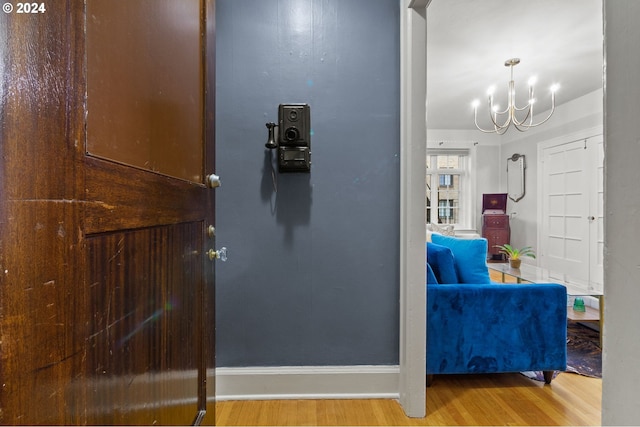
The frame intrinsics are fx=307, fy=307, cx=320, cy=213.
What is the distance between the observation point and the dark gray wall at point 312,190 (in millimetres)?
1684

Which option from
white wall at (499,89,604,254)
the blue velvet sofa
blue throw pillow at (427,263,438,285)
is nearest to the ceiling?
white wall at (499,89,604,254)

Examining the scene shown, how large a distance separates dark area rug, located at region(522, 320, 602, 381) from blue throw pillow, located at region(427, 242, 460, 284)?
2.68 ft

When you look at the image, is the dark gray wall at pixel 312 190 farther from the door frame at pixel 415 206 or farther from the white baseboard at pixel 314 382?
the door frame at pixel 415 206

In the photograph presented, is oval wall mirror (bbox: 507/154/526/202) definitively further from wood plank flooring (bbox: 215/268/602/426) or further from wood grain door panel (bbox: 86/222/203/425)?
wood grain door panel (bbox: 86/222/203/425)

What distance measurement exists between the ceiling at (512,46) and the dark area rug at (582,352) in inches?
99.9

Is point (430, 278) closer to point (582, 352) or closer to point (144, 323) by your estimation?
point (582, 352)

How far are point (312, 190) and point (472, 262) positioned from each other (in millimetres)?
1211

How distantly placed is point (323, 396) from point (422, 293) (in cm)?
79

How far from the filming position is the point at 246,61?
1.68 meters

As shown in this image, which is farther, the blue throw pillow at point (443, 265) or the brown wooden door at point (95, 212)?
the blue throw pillow at point (443, 265)

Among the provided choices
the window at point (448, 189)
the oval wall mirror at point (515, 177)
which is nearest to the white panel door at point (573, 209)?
the oval wall mirror at point (515, 177)

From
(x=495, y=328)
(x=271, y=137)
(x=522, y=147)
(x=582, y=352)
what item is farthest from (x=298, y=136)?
(x=522, y=147)

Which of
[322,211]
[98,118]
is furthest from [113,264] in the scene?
[322,211]

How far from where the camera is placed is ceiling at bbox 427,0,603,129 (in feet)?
7.69
